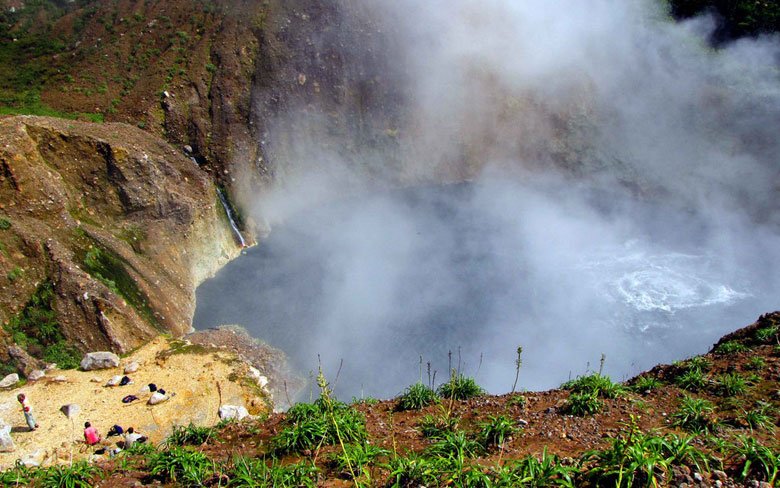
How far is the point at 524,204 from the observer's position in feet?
115

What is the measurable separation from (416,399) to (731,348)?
287 inches

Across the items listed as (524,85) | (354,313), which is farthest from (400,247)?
(524,85)

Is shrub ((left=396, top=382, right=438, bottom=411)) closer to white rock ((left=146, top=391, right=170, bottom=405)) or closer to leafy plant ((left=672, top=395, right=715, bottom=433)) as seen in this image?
leafy plant ((left=672, top=395, right=715, bottom=433))

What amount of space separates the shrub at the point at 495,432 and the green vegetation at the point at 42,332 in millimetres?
16911

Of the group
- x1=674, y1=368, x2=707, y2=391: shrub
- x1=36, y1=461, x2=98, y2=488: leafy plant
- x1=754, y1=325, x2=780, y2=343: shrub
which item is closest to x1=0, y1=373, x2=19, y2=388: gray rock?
x1=36, y1=461, x2=98, y2=488: leafy plant

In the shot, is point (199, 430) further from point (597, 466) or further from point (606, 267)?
point (606, 267)

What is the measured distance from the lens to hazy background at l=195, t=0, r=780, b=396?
921 inches

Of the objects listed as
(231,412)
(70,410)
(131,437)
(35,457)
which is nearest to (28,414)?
(70,410)

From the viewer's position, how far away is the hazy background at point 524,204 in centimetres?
2339

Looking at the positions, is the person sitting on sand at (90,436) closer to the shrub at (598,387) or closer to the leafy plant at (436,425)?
the leafy plant at (436,425)

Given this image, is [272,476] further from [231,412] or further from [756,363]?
[231,412]

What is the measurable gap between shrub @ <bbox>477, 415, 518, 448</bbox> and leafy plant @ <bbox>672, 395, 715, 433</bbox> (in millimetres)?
2568

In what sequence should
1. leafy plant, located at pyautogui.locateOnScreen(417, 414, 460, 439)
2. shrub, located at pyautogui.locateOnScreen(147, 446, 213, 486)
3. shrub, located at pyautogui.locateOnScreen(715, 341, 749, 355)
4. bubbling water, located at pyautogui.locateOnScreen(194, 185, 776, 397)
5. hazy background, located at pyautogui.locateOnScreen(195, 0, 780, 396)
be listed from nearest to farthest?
shrub, located at pyautogui.locateOnScreen(147, 446, 213, 486) < leafy plant, located at pyautogui.locateOnScreen(417, 414, 460, 439) < shrub, located at pyautogui.locateOnScreen(715, 341, 749, 355) < bubbling water, located at pyautogui.locateOnScreen(194, 185, 776, 397) < hazy background, located at pyautogui.locateOnScreen(195, 0, 780, 396)

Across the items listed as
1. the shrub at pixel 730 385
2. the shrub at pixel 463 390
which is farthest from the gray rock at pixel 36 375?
the shrub at pixel 730 385
